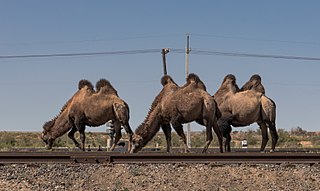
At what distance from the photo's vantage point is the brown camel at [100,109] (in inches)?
824

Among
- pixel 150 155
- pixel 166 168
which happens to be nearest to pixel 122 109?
pixel 150 155

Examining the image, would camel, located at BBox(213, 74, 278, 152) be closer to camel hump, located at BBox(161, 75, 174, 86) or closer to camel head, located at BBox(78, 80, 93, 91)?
camel hump, located at BBox(161, 75, 174, 86)

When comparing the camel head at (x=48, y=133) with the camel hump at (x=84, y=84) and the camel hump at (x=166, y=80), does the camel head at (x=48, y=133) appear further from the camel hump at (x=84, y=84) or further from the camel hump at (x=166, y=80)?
the camel hump at (x=166, y=80)

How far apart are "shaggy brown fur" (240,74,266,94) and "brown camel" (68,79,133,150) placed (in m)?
4.76

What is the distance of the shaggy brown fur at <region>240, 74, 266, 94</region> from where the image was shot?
70.1 ft

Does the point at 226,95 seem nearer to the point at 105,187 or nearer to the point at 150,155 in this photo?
the point at 150,155

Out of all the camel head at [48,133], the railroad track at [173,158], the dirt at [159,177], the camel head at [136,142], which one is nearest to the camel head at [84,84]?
the camel head at [48,133]

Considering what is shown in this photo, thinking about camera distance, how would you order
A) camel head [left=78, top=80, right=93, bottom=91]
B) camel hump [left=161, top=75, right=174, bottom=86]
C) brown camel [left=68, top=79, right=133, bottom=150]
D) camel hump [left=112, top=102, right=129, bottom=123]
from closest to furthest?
camel hump [left=161, top=75, right=174, bottom=86] < camel hump [left=112, top=102, right=129, bottom=123] < brown camel [left=68, top=79, right=133, bottom=150] < camel head [left=78, top=80, right=93, bottom=91]

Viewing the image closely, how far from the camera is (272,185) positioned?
11812 millimetres

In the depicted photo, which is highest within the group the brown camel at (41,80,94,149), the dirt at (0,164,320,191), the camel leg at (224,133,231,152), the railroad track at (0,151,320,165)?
the brown camel at (41,80,94,149)

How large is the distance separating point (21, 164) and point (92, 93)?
7.96m

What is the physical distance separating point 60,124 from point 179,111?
634 cm

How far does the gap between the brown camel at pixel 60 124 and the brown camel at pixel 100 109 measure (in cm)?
29

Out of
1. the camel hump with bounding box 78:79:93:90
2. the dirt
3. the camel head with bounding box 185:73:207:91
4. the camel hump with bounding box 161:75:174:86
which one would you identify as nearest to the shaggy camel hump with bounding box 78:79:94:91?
the camel hump with bounding box 78:79:93:90
